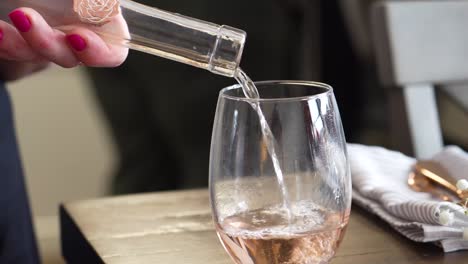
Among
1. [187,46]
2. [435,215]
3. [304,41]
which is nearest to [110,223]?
[187,46]

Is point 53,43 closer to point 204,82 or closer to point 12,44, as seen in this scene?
point 12,44

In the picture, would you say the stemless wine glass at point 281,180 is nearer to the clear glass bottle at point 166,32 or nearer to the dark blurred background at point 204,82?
the clear glass bottle at point 166,32

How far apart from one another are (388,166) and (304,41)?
4.46ft

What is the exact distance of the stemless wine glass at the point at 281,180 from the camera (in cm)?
63

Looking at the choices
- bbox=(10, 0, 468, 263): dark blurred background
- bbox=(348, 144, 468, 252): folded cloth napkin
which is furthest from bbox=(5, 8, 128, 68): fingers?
bbox=(10, 0, 468, 263): dark blurred background

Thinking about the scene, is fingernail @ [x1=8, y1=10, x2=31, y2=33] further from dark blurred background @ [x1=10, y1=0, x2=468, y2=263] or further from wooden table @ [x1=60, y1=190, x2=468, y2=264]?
dark blurred background @ [x1=10, y1=0, x2=468, y2=263]

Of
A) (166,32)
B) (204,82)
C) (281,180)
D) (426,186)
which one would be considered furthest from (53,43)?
(204,82)

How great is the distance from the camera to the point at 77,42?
2.47 ft

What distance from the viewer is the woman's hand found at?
0.75 meters

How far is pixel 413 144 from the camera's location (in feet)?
3.94

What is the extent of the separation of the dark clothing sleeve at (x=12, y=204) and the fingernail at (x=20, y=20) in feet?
1.30

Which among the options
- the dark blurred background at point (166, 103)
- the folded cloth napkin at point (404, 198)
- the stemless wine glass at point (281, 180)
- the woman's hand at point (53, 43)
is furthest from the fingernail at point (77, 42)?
the dark blurred background at point (166, 103)

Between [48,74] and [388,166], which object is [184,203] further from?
[48,74]

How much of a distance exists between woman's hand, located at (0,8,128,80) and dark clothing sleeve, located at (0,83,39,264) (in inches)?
13.8
